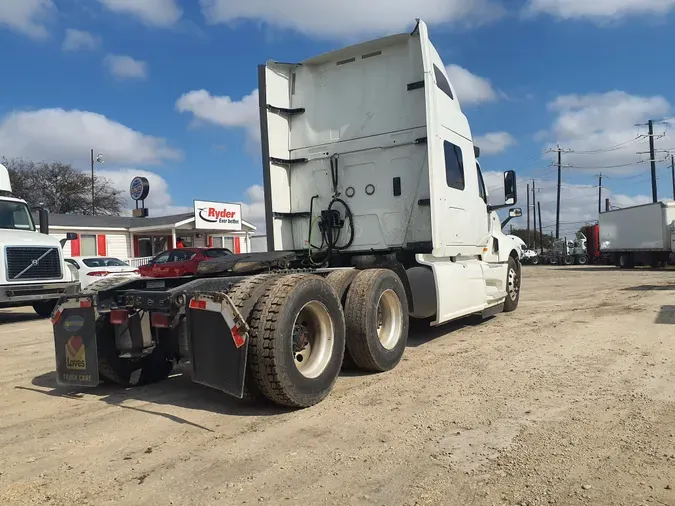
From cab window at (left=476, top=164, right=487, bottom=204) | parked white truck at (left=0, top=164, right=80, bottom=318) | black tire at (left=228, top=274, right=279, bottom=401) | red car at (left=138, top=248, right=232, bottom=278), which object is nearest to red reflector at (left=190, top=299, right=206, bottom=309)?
black tire at (left=228, top=274, right=279, bottom=401)

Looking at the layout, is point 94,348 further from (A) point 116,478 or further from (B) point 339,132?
(B) point 339,132

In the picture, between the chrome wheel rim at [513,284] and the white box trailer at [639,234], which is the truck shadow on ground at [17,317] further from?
the white box trailer at [639,234]

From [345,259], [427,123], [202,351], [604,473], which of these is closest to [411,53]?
[427,123]

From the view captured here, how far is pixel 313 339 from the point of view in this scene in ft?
17.5

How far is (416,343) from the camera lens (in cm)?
800

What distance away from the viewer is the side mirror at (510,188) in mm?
9430

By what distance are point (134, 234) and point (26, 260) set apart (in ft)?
67.7

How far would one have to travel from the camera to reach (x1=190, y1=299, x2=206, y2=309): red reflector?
Answer: 181 inches

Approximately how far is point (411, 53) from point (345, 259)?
3013 mm

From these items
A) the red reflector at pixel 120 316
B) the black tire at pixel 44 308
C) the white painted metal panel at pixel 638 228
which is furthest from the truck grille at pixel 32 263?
the white painted metal panel at pixel 638 228

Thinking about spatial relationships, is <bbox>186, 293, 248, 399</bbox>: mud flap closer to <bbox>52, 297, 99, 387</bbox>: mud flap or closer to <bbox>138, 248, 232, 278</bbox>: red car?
<bbox>52, 297, 99, 387</bbox>: mud flap

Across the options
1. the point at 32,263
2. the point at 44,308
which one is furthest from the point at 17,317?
the point at 32,263

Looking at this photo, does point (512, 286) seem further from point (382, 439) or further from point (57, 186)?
point (57, 186)

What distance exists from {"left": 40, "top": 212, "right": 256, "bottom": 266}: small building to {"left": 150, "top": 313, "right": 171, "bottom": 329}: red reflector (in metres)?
25.0
